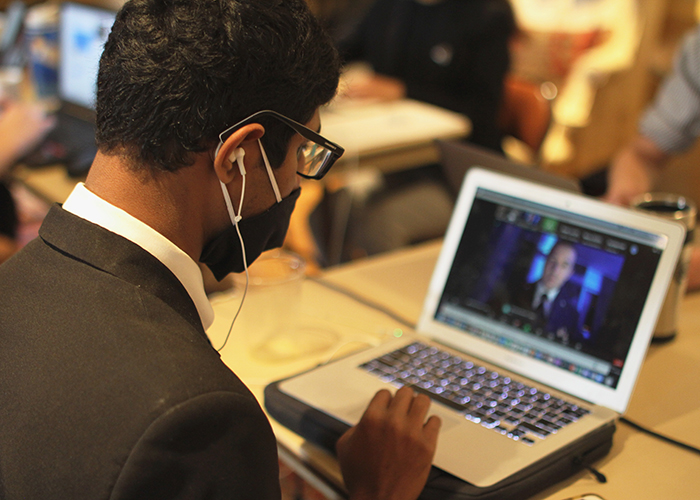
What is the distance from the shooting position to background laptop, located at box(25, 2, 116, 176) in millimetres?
2012

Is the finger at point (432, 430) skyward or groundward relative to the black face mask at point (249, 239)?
groundward

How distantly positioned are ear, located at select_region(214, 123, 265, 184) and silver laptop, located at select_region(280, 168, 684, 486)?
1.17 feet

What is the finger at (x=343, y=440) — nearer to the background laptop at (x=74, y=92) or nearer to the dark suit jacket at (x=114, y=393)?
the dark suit jacket at (x=114, y=393)

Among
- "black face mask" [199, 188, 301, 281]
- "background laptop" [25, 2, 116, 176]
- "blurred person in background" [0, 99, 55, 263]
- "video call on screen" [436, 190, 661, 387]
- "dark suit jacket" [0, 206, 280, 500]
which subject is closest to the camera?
"dark suit jacket" [0, 206, 280, 500]

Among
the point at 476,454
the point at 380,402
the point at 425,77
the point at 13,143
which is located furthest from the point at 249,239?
the point at 425,77

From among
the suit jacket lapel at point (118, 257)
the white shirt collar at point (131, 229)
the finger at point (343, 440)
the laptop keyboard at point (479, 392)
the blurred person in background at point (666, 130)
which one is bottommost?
the finger at point (343, 440)

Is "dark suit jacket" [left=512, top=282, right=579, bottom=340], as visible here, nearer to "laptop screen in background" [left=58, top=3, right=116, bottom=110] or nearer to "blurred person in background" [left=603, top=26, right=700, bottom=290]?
"blurred person in background" [left=603, top=26, right=700, bottom=290]

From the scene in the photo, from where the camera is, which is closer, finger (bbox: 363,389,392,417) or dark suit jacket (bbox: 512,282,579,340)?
finger (bbox: 363,389,392,417)

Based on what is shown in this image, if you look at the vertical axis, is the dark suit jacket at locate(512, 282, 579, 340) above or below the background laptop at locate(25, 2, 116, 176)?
below

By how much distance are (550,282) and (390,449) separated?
361mm

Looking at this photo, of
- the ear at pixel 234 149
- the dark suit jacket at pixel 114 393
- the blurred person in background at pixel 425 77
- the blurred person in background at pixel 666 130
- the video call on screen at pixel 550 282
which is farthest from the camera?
the blurred person in background at pixel 425 77

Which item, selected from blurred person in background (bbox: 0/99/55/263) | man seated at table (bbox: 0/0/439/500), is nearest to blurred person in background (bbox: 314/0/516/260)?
blurred person in background (bbox: 0/99/55/263)

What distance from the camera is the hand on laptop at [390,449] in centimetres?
74

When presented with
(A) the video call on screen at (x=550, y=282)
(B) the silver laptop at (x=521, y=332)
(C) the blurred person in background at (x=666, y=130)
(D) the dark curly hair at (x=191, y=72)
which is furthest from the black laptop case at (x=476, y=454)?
(C) the blurred person in background at (x=666, y=130)
